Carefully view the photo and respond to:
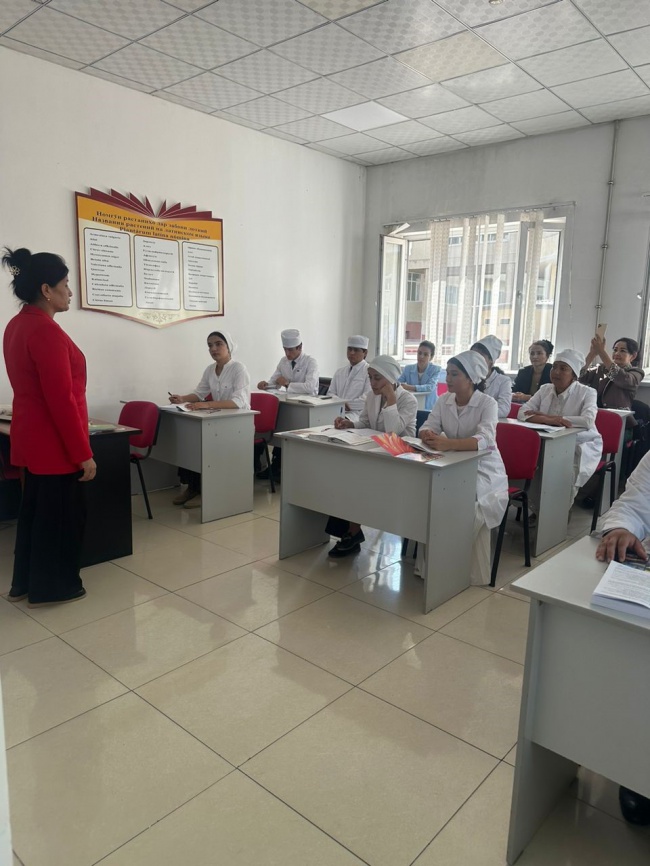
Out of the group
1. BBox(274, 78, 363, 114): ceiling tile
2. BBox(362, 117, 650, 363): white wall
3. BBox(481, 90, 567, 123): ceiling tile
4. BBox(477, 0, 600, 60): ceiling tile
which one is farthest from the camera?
BBox(362, 117, 650, 363): white wall

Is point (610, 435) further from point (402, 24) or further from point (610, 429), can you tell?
point (402, 24)

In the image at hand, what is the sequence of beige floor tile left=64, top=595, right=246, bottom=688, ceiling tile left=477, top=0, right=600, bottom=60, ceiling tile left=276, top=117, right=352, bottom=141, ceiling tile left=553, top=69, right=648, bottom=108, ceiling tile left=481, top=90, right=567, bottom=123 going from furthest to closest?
ceiling tile left=276, top=117, right=352, bottom=141, ceiling tile left=481, top=90, right=567, bottom=123, ceiling tile left=553, top=69, right=648, bottom=108, ceiling tile left=477, top=0, right=600, bottom=60, beige floor tile left=64, top=595, right=246, bottom=688

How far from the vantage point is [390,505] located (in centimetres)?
299

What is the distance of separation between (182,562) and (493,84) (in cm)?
407

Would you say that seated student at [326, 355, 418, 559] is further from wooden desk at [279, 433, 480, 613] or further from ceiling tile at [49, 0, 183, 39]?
ceiling tile at [49, 0, 183, 39]

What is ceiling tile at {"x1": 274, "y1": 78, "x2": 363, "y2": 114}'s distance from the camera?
4.47m

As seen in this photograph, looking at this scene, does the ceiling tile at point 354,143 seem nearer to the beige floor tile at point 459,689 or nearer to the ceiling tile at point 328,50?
the ceiling tile at point 328,50

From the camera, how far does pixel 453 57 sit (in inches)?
156

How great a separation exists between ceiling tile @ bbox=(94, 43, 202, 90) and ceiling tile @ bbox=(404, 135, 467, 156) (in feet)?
8.18

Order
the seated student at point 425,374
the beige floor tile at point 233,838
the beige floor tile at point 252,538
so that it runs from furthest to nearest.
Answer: the seated student at point 425,374 → the beige floor tile at point 252,538 → the beige floor tile at point 233,838

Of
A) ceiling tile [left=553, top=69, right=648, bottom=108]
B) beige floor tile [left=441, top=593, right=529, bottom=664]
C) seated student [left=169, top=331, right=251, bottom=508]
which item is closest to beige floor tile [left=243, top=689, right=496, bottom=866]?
beige floor tile [left=441, top=593, right=529, bottom=664]

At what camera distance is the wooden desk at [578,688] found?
1.32m

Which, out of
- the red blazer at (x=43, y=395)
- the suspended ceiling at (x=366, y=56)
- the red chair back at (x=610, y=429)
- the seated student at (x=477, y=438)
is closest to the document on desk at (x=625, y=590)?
the seated student at (x=477, y=438)

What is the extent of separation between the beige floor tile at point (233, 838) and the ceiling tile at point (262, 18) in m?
3.84
